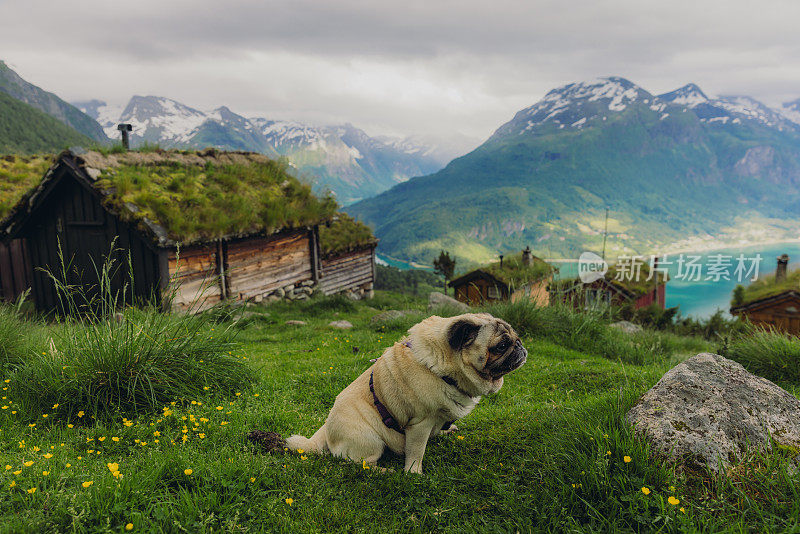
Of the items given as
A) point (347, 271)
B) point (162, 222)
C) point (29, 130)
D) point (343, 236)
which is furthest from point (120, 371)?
point (29, 130)

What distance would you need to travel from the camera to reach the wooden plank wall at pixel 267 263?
1521 cm

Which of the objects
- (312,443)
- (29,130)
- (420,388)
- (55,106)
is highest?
(55,106)

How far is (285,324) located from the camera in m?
12.0

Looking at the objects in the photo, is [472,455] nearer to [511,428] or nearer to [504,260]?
[511,428]

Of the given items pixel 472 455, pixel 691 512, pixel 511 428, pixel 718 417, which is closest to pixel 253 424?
pixel 472 455

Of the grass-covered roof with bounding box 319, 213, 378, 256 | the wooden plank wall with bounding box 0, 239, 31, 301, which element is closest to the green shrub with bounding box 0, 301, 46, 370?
the wooden plank wall with bounding box 0, 239, 31, 301

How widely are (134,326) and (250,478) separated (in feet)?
9.64

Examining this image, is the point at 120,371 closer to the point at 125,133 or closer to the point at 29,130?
the point at 125,133

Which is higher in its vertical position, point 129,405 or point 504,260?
point 129,405

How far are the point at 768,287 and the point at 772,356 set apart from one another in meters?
28.5

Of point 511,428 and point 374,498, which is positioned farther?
point 511,428

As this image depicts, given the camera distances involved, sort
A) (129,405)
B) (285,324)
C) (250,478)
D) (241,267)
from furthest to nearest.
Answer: (241,267) → (285,324) → (129,405) → (250,478)

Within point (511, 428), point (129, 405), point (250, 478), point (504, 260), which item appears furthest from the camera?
point (504, 260)

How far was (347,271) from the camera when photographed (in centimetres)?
2217
